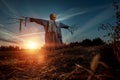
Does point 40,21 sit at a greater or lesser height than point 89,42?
greater

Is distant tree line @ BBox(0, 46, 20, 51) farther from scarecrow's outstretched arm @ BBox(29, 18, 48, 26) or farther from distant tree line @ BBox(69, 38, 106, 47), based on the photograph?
distant tree line @ BBox(69, 38, 106, 47)

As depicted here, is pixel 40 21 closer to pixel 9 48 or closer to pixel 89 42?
pixel 9 48

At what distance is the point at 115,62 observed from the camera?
17.2 ft

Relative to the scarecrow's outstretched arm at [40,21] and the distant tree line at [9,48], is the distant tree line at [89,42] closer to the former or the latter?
the scarecrow's outstretched arm at [40,21]

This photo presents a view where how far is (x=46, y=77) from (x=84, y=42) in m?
8.89

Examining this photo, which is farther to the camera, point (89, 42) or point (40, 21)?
point (40, 21)

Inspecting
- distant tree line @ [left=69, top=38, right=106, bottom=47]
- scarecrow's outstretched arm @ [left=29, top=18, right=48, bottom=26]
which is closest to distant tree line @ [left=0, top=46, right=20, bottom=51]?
scarecrow's outstretched arm @ [left=29, top=18, right=48, bottom=26]

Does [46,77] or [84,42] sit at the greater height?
[84,42]

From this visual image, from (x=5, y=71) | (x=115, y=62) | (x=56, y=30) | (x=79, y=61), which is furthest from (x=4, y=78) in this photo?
(x=56, y=30)

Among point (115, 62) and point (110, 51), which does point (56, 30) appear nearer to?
point (110, 51)

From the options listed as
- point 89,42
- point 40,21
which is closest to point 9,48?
point 40,21

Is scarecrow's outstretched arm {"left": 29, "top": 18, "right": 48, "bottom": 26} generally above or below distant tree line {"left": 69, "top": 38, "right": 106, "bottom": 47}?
above

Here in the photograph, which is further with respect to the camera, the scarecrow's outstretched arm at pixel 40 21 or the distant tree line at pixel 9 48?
the scarecrow's outstretched arm at pixel 40 21

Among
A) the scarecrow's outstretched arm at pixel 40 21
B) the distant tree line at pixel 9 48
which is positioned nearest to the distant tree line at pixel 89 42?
the scarecrow's outstretched arm at pixel 40 21
